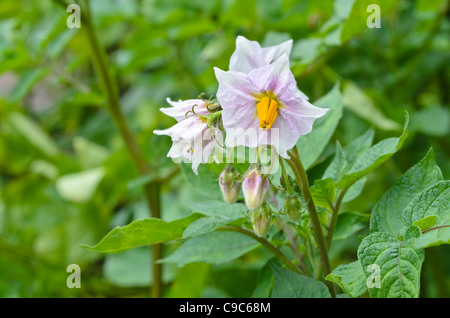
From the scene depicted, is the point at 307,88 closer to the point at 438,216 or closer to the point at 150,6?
the point at 150,6

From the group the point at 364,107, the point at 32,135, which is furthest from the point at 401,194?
the point at 32,135

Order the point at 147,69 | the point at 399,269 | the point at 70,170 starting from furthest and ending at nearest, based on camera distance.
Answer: the point at 147,69
the point at 70,170
the point at 399,269

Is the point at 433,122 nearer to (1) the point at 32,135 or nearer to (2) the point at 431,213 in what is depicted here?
(2) the point at 431,213

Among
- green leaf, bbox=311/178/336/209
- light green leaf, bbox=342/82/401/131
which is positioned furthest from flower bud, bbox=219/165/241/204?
light green leaf, bbox=342/82/401/131

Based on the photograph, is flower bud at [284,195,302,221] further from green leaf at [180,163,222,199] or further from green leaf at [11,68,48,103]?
green leaf at [11,68,48,103]

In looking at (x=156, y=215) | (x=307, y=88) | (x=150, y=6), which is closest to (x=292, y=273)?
(x=156, y=215)

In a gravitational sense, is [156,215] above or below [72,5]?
below
